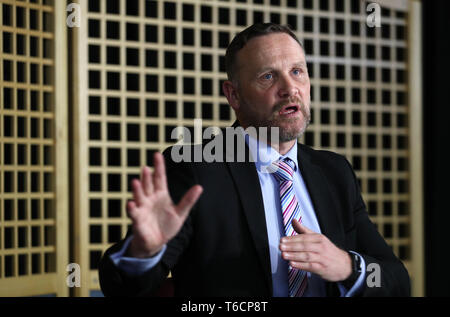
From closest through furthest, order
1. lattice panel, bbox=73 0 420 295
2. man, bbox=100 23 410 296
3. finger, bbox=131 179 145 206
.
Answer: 1. finger, bbox=131 179 145 206
2. man, bbox=100 23 410 296
3. lattice panel, bbox=73 0 420 295

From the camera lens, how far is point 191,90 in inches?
82.0

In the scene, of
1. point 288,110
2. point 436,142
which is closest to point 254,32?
point 288,110

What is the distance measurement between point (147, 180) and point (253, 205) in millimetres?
302

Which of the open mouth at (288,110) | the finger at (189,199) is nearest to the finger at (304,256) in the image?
the finger at (189,199)

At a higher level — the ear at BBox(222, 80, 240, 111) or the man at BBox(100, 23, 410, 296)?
the ear at BBox(222, 80, 240, 111)

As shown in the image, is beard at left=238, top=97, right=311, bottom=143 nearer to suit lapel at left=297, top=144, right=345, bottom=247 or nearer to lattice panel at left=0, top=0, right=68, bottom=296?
suit lapel at left=297, top=144, right=345, bottom=247

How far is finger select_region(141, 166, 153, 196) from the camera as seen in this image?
976 mm

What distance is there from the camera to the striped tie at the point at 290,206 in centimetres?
118

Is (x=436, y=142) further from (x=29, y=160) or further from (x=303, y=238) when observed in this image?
(x=29, y=160)

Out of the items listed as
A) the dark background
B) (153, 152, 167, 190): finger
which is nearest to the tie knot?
(153, 152, 167, 190): finger

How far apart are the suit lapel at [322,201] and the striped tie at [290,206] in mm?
47

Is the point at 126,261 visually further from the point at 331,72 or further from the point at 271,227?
the point at 331,72

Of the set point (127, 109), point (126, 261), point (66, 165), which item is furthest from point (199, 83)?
point (126, 261)

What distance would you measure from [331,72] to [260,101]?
106 centimetres
